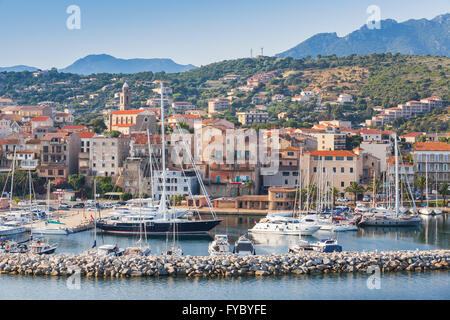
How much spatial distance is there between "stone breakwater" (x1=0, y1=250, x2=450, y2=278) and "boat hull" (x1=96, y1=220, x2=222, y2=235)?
32.0 feet

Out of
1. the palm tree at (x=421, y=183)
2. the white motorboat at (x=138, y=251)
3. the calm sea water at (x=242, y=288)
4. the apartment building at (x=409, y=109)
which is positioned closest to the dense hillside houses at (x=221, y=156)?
the palm tree at (x=421, y=183)

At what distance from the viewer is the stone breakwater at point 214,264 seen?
23.8 meters

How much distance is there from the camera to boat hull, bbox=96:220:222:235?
115ft

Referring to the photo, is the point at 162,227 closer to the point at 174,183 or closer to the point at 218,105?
the point at 174,183

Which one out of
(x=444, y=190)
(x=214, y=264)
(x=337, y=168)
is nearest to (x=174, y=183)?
(x=337, y=168)

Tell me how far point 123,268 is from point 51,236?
35.7 feet

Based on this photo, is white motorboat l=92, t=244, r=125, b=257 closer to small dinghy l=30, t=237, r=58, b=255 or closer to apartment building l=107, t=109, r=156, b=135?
small dinghy l=30, t=237, r=58, b=255

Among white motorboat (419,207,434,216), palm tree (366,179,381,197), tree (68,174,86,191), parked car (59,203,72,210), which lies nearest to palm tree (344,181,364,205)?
palm tree (366,179,381,197)

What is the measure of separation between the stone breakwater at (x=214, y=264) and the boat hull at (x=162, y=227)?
9.74 metres

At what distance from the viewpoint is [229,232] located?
34.9 meters

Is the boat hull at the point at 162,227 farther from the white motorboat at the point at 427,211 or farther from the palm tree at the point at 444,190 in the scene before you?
the palm tree at the point at 444,190

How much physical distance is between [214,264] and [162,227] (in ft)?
36.7
